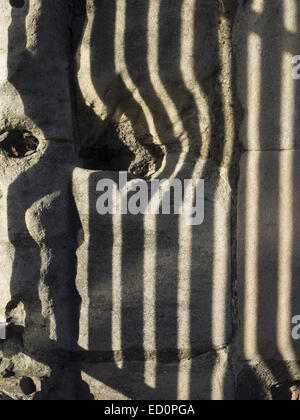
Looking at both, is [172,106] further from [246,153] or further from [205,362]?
[205,362]

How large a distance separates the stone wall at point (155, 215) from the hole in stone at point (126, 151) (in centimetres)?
3

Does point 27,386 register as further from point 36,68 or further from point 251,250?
point 36,68

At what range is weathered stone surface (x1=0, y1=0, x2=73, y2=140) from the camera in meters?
1.69

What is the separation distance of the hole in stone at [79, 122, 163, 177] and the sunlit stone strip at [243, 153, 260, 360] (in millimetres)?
357

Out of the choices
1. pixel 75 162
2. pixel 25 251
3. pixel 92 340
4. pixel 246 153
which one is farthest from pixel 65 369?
pixel 246 153

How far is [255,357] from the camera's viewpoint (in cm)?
186

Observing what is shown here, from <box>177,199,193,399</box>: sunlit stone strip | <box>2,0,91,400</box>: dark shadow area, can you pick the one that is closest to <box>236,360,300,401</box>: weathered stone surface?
<box>177,199,193,399</box>: sunlit stone strip

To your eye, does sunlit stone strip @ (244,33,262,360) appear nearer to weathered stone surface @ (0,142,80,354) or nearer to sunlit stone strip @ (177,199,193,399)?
sunlit stone strip @ (177,199,193,399)

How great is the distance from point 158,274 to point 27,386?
617 millimetres

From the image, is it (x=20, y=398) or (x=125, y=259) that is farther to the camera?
(x=125, y=259)

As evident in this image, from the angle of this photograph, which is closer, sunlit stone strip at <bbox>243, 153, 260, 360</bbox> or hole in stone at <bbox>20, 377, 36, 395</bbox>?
hole in stone at <bbox>20, 377, 36, 395</bbox>

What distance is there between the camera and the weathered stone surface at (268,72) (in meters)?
1.74

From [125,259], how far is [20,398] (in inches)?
23.8

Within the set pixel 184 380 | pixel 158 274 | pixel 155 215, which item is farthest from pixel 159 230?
pixel 184 380
